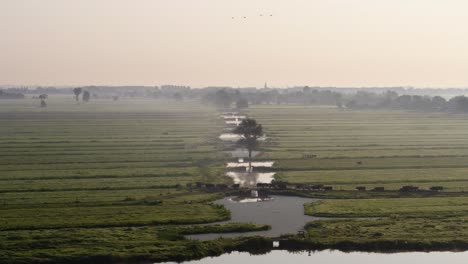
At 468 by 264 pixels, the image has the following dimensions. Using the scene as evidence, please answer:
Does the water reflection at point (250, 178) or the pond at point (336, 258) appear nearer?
the pond at point (336, 258)

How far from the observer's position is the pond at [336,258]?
31766 mm

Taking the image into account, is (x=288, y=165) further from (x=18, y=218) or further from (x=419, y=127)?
(x=419, y=127)

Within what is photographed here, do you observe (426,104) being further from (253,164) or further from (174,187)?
(174,187)

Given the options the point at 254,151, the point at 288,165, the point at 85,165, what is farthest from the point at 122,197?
the point at 254,151

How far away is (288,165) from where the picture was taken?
62.9 meters

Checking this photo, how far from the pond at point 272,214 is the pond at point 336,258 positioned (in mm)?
2649

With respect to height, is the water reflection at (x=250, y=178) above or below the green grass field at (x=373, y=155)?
below

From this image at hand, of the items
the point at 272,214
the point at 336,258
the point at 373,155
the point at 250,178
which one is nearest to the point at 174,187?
the point at 250,178

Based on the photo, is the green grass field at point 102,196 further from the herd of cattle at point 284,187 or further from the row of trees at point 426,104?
the row of trees at point 426,104

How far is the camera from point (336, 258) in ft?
106

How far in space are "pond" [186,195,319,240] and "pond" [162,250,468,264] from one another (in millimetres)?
2649

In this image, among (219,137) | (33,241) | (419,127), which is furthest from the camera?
(419,127)

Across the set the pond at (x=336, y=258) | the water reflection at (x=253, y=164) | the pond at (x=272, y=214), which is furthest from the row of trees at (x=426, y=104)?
the pond at (x=336, y=258)

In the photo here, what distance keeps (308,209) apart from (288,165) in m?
22.0
